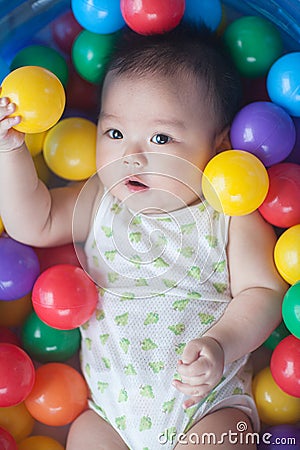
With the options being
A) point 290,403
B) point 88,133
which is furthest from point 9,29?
point 290,403

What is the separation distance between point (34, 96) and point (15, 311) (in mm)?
398

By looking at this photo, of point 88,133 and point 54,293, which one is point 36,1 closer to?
point 88,133

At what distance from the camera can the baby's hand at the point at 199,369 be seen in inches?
37.3

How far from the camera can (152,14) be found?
1.07m

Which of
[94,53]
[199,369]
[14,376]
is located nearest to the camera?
[199,369]

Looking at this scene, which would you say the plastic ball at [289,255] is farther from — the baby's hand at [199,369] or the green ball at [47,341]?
the green ball at [47,341]

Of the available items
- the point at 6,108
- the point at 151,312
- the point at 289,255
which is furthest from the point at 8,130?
the point at 289,255

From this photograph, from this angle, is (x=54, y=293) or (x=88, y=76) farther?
(x=88, y=76)

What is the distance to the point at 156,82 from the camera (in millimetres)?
1062

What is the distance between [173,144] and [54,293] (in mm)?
296

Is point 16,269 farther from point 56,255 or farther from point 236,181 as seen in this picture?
point 236,181

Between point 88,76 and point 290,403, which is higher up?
point 88,76

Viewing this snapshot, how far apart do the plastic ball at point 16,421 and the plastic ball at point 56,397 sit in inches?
0.8

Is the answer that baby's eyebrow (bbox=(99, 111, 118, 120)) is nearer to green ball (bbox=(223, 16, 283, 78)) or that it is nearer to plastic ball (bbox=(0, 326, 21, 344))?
green ball (bbox=(223, 16, 283, 78))
